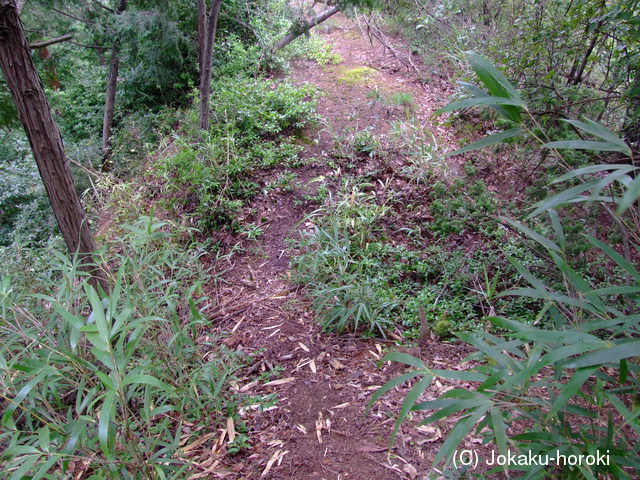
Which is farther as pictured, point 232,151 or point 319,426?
point 232,151

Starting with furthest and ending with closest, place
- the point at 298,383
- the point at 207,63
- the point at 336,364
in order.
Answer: the point at 207,63, the point at 336,364, the point at 298,383

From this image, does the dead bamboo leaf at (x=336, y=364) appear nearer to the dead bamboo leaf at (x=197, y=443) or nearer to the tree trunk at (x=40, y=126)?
the dead bamboo leaf at (x=197, y=443)

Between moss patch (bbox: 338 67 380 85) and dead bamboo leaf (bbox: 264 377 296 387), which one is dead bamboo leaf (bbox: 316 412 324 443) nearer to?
dead bamboo leaf (bbox: 264 377 296 387)

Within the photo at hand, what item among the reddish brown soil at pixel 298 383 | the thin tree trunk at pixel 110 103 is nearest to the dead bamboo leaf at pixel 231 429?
the reddish brown soil at pixel 298 383

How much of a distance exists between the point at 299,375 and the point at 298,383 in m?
0.07

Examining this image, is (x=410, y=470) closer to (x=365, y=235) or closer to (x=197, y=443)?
(x=197, y=443)

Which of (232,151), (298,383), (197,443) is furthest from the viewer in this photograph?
(232,151)

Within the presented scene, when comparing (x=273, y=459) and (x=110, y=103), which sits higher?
(x=110, y=103)

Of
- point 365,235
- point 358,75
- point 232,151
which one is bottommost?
point 365,235

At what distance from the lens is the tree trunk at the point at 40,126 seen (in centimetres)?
251

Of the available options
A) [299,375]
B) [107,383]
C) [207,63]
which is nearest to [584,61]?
[299,375]

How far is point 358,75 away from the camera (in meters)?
6.82

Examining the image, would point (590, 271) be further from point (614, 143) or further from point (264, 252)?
point (264, 252)

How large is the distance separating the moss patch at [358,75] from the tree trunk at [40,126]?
15.8ft
